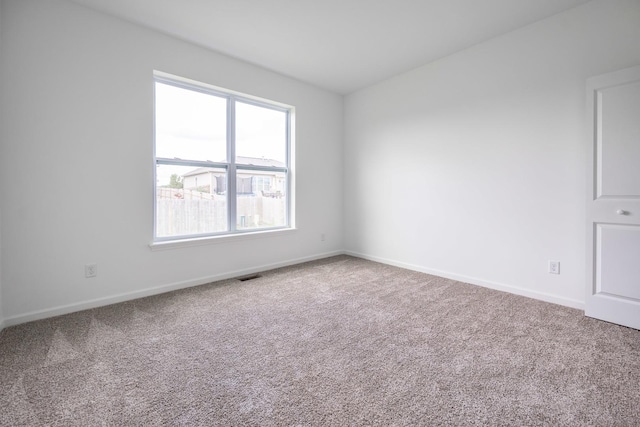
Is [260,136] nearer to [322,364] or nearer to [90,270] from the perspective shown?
[90,270]

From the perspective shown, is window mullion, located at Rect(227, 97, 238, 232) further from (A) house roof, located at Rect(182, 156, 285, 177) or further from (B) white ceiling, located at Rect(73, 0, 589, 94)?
(B) white ceiling, located at Rect(73, 0, 589, 94)

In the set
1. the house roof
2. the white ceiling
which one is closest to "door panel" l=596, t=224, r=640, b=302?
the white ceiling

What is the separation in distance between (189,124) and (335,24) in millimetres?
1943

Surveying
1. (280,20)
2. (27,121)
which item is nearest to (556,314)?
(280,20)

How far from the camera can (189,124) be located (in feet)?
11.1

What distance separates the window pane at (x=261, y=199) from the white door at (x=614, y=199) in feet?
11.3

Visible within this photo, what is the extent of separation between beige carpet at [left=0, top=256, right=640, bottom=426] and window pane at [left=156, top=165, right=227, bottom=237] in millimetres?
858

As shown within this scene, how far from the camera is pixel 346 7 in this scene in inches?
104

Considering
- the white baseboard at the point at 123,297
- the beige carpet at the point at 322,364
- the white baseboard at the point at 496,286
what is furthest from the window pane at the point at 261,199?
the white baseboard at the point at 496,286

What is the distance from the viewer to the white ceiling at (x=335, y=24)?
2594mm

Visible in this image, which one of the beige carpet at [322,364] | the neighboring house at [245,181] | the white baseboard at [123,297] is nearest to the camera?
the beige carpet at [322,364]

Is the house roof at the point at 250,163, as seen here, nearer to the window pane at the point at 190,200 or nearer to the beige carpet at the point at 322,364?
the window pane at the point at 190,200

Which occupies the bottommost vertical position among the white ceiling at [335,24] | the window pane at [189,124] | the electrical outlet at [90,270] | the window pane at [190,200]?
the electrical outlet at [90,270]

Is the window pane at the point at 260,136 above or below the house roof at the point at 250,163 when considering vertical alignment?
above
